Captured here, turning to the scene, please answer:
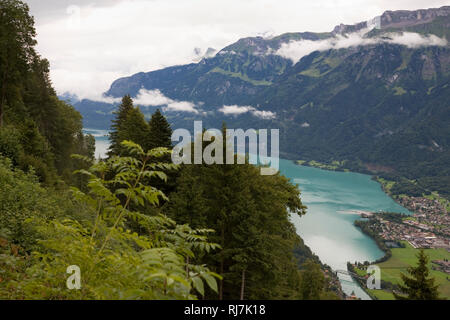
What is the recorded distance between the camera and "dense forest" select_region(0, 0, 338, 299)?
3.77 m

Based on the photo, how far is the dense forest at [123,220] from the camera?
3.77 meters

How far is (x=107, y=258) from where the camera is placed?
390 cm

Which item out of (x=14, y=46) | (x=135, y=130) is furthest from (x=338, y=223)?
(x=14, y=46)

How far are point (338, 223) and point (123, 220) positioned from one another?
356 ft

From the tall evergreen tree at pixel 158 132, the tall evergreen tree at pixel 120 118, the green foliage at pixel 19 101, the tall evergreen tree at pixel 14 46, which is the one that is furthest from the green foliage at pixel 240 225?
the tall evergreen tree at pixel 120 118

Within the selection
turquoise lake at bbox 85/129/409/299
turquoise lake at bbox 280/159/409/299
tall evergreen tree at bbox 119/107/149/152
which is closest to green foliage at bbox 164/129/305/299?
tall evergreen tree at bbox 119/107/149/152

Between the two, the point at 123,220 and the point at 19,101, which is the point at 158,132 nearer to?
the point at 19,101

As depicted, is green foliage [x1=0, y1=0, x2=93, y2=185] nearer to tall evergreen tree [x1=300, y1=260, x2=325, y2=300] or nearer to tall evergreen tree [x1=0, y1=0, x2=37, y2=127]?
tall evergreen tree [x1=0, y1=0, x2=37, y2=127]

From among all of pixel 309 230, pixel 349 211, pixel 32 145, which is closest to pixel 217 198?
pixel 32 145

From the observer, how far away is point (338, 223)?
4092 inches

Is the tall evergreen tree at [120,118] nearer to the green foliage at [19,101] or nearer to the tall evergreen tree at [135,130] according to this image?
the tall evergreen tree at [135,130]

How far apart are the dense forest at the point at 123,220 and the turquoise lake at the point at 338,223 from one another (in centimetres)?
4821

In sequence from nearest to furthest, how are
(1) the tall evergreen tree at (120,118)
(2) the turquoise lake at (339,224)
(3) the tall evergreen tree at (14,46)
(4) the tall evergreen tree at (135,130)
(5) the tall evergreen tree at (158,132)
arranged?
1. (3) the tall evergreen tree at (14,46)
2. (5) the tall evergreen tree at (158,132)
3. (4) the tall evergreen tree at (135,130)
4. (1) the tall evergreen tree at (120,118)
5. (2) the turquoise lake at (339,224)

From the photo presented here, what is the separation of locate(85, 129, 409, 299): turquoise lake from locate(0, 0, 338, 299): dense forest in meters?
48.2
